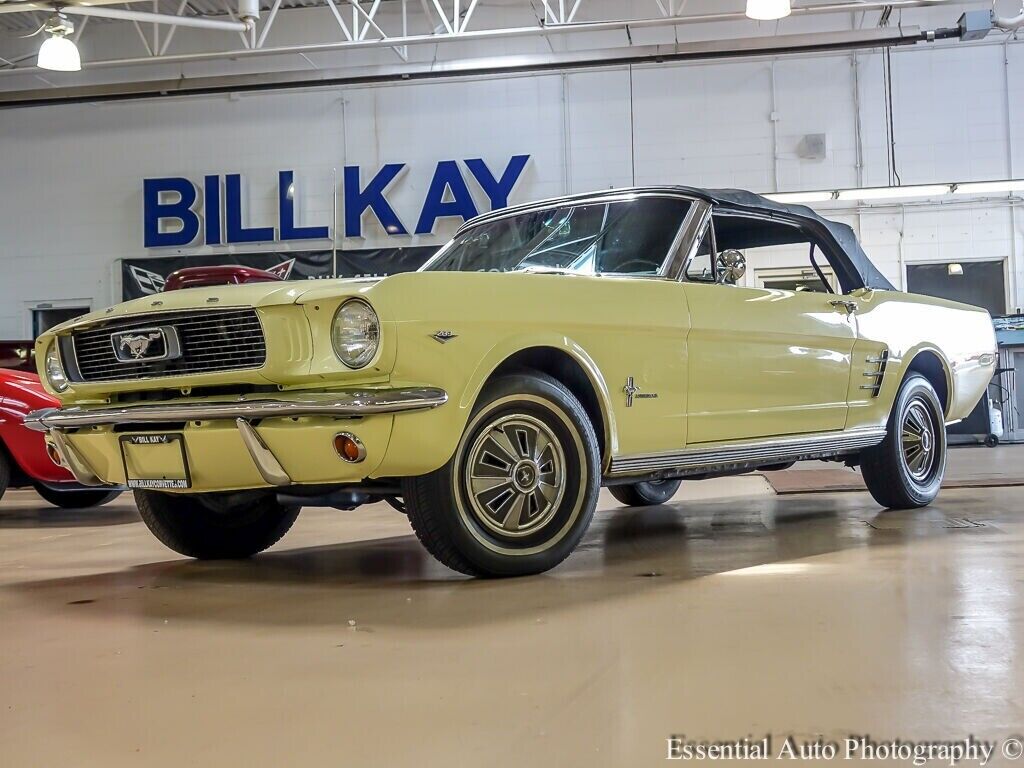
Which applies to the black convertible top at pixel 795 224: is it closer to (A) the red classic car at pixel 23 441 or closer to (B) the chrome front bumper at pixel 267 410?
(B) the chrome front bumper at pixel 267 410

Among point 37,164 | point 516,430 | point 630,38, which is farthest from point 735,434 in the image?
point 37,164

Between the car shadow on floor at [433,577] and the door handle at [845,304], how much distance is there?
1034mm

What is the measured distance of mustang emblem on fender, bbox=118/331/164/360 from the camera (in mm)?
3582

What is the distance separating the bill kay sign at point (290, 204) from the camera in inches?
634

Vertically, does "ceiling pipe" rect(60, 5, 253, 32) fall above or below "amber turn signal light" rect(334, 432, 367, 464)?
above

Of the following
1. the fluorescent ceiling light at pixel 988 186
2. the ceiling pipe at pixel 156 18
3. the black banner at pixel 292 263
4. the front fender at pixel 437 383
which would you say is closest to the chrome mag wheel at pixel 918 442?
the front fender at pixel 437 383

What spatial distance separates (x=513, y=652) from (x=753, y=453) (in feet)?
7.31

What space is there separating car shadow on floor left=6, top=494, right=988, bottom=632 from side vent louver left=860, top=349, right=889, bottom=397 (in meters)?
0.65

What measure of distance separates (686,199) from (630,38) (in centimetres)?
1123

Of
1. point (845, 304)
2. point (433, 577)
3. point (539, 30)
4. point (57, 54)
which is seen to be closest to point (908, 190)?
point (539, 30)

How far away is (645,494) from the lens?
644 centimetres

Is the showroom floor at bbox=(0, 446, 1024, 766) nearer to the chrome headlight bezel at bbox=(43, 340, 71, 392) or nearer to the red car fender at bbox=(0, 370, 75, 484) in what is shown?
the chrome headlight bezel at bbox=(43, 340, 71, 392)

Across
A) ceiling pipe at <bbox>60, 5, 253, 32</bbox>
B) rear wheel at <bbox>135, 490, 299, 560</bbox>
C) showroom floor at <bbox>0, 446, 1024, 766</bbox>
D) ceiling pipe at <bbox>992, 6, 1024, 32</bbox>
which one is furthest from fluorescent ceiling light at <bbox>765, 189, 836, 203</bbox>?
rear wheel at <bbox>135, 490, 299, 560</bbox>

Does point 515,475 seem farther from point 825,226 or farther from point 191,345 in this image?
point 825,226
